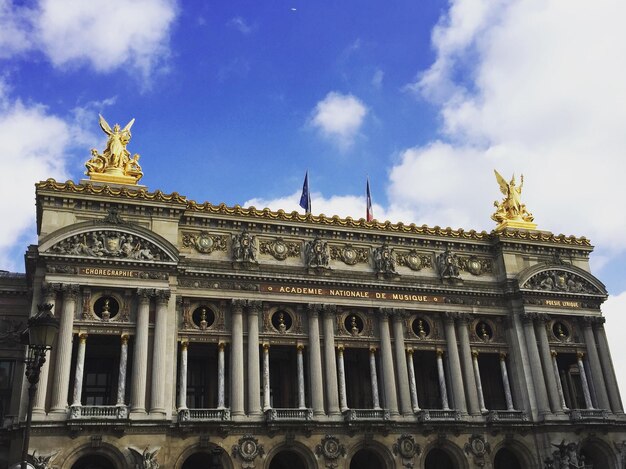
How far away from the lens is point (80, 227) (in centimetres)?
3712

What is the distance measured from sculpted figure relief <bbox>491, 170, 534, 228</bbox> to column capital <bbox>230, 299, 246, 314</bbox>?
22.1 m

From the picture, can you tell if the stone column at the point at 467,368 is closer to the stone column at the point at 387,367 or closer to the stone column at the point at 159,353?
the stone column at the point at 387,367

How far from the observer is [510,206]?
51.6 m

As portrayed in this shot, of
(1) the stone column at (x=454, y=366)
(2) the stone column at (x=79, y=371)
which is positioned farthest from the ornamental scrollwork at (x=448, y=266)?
(2) the stone column at (x=79, y=371)

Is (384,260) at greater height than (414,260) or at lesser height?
lesser

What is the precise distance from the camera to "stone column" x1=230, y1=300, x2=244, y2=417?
37625 mm

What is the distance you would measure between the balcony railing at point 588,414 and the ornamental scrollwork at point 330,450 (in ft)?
53.6

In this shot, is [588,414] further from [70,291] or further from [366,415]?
[70,291]

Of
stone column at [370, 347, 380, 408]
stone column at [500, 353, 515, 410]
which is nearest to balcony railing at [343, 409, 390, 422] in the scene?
stone column at [370, 347, 380, 408]

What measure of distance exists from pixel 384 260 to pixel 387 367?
7171 mm

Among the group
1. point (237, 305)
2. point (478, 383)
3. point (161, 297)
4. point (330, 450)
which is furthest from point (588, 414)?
point (161, 297)

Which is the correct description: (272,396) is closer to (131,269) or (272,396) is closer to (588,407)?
(131,269)

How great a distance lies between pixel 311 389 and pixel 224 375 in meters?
5.29

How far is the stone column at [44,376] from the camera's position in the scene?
109 feet
